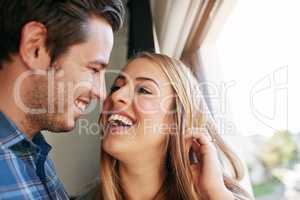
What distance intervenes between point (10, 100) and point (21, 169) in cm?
19

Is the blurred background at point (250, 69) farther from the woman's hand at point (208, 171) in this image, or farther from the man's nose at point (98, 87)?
the man's nose at point (98, 87)

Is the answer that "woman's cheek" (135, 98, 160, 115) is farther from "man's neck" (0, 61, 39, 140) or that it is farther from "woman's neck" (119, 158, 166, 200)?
"man's neck" (0, 61, 39, 140)

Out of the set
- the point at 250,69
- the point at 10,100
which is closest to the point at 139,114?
the point at 10,100

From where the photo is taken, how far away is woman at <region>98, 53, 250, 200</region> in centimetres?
113

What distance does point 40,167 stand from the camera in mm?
1049

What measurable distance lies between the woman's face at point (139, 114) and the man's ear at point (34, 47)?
0.25 m

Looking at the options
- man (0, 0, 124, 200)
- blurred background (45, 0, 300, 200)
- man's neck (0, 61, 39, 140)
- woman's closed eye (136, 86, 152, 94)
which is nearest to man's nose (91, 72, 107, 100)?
man (0, 0, 124, 200)

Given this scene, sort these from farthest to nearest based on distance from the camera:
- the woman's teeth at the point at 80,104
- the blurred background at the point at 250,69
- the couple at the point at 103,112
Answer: the blurred background at the point at 250,69 < the woman's teeth at the point at 80,104 < the couple at the point at 103,112

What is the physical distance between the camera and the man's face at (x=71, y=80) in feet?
3.40

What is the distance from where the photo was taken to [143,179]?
1225 mm

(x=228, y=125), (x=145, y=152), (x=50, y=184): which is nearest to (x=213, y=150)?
(x=145, y=152)

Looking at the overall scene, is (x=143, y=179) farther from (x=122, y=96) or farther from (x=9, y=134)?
(x=9, y=134)

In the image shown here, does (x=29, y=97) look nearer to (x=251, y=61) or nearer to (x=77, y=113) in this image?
(x=77, y=113)

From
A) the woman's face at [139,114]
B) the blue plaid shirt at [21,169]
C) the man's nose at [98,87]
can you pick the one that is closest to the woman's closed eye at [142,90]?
the woman's face at [139,114]
